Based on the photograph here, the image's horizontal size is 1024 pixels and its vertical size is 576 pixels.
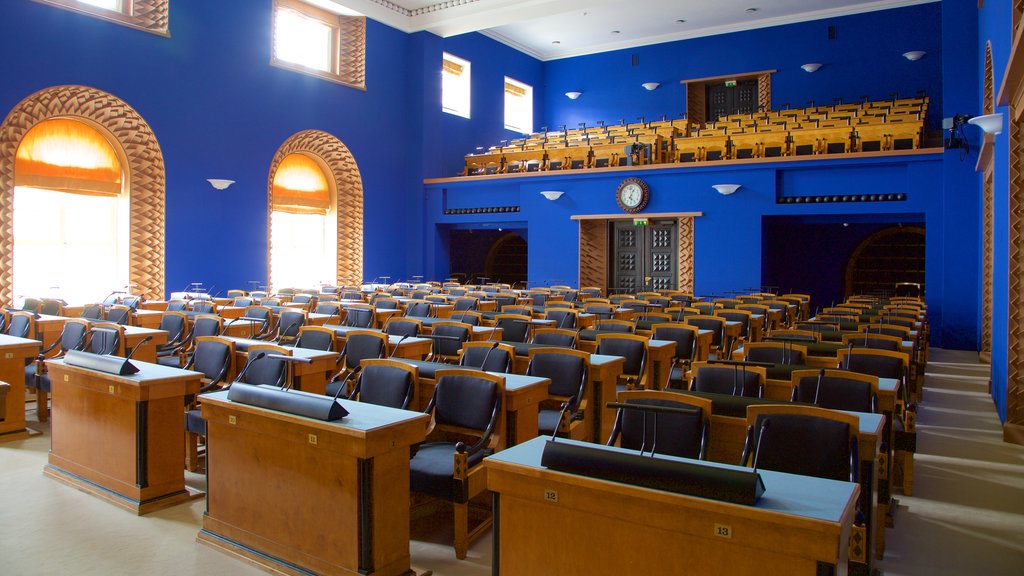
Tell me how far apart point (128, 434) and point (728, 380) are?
352 centimetres

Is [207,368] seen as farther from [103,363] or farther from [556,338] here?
[556,338]

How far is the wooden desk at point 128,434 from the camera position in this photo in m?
4.03

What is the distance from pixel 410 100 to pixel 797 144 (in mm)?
8852

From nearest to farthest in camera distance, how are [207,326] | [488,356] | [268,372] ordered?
1. [268,372]
2. [488,356]
3. [207,326]

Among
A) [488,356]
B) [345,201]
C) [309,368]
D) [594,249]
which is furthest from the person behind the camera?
[345,201]

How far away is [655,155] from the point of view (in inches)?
599

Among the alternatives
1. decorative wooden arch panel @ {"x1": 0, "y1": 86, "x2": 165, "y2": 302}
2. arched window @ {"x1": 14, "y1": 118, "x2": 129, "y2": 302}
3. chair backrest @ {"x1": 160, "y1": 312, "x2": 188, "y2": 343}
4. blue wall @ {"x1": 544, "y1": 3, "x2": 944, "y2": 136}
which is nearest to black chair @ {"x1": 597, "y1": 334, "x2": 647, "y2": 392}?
chair backrest @ {"x1": 160, "y1": 312, "x2": 188, "y2": 343}

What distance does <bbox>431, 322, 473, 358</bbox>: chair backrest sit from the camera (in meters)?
6.27

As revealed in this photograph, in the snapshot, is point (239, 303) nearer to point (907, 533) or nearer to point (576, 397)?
point (576, 397)

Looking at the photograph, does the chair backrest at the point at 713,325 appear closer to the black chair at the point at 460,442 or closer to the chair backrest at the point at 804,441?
the black chair at the point at 460,442

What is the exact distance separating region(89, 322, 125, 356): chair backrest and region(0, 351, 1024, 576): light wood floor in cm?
91

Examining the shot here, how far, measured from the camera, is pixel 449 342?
20.6ft

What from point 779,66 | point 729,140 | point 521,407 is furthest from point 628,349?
point 779,66

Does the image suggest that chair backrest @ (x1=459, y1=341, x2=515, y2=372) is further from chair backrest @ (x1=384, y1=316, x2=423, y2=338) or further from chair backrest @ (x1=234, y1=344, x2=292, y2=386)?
chair backrest @ (x1=384, y1=316, x2=423, y2=338)
